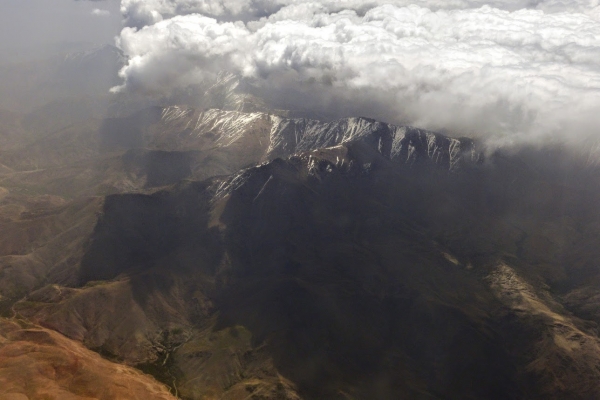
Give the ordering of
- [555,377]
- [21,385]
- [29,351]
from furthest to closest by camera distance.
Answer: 1. [555,377]
2. [29,351]
3. [21,385]

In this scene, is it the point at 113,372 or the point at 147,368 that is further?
the point at 147,368

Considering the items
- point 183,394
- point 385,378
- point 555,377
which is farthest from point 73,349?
point 555,377

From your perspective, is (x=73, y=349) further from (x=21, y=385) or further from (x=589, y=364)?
(x=589, y=364)

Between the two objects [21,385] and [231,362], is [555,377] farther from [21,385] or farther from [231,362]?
[21,385]

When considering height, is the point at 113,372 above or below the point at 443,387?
above

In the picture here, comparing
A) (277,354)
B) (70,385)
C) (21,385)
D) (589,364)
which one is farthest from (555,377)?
(21,385)

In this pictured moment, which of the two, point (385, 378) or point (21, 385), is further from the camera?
point (385, 378)

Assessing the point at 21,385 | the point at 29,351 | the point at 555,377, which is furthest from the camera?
the point at 555,377

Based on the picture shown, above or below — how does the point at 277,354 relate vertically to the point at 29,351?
below

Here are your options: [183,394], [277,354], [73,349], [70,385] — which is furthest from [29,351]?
[277,354]
